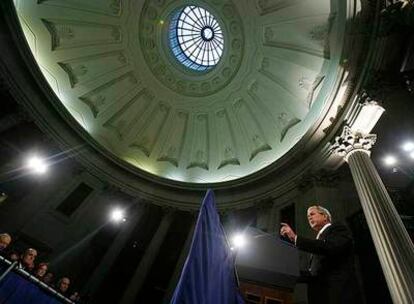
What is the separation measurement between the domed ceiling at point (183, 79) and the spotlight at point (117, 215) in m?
2.55

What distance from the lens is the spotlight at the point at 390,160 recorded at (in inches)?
348

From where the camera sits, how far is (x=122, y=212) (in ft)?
42.7

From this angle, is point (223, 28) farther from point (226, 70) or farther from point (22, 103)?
point (22, 103)

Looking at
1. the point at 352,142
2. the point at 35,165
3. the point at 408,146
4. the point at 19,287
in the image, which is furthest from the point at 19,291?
the point at 408,146

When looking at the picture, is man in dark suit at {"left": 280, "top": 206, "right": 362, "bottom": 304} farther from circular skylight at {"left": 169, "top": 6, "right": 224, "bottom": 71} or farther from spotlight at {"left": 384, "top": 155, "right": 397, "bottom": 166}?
circular skylight at {"left": 169, "top": 6, "right": 224, "bottom": 71}

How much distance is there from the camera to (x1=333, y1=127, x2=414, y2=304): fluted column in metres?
4.23

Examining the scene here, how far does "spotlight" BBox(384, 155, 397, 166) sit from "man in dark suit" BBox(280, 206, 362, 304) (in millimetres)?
7214

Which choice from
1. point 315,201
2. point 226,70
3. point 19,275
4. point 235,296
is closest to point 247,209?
point 315,201

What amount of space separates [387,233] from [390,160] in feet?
16.4

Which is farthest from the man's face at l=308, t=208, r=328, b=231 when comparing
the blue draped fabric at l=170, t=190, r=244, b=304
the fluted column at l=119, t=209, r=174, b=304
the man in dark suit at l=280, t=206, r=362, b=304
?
the fluted column at l=119, t=209, r=174, b=304

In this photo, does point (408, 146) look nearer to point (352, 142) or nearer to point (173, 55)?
point (352, 142)

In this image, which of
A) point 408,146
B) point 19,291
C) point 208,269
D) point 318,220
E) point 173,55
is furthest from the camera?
point 173,55

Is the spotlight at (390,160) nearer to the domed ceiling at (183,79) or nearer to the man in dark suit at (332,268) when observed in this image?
the domed ceiling at (183,79)

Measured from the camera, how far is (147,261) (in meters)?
11.6
